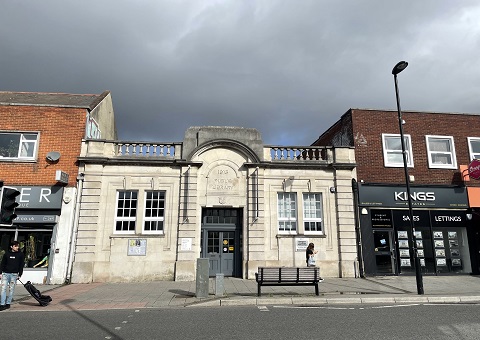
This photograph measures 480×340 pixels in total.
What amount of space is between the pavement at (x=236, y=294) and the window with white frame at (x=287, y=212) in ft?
9.53

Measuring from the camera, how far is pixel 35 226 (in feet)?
45.9

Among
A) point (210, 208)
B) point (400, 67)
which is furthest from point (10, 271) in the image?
point (400, 67)

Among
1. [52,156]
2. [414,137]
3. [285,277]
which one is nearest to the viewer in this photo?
[285,277]

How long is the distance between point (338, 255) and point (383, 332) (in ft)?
29.1

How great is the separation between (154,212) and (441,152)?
14.5 meters

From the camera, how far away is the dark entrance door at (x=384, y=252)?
15.3 meters

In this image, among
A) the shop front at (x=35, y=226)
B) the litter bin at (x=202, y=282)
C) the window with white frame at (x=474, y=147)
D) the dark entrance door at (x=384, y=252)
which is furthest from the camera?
the window with white frame at (x=474, y=147)

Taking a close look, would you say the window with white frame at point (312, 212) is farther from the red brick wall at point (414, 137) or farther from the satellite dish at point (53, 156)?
the satellite dish at point (53, 156)

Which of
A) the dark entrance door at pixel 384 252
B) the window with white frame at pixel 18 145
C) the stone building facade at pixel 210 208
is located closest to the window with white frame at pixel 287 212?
the stone building facade at pixel 210 208

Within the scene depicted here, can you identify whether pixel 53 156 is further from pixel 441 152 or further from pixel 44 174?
pixel 441 152

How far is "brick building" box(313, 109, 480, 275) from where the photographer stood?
613 inches

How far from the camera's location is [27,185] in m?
14.1

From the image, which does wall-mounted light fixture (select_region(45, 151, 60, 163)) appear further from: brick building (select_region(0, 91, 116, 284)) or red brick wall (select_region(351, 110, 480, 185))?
red brick wall (select_region(351, 110, 480, 185))

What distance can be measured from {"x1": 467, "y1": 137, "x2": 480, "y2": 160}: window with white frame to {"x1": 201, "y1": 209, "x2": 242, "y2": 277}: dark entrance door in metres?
12.3
